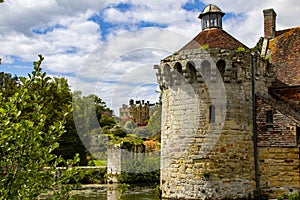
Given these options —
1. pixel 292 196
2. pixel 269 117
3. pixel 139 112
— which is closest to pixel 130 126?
pixel 139 112

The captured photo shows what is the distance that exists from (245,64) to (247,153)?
100.0 inches

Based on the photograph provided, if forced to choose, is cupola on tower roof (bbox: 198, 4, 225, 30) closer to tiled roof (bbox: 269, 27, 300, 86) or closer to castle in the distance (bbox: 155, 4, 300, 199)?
castle in the distance (bbox: 155, 4, 300, 199)

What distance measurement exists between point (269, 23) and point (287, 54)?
2.63m

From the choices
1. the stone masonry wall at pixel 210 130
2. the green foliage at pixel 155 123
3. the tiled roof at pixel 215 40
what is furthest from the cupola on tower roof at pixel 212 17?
the green foliage at pixel 155 123

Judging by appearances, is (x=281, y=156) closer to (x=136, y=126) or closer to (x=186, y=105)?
(x=186, y=105)

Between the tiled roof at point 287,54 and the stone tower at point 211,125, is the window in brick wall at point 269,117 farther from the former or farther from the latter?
the tiled roof at point 287,54


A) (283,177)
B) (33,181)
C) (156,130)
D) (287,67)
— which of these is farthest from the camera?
(156,130)

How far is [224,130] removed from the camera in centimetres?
1051

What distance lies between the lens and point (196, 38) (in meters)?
12.6

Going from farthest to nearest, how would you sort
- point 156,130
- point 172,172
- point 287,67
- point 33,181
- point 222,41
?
point 156,130
point 287,67
point 222,41
point 172,172
point 33,181

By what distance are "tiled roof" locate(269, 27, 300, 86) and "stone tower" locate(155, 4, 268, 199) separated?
164cm

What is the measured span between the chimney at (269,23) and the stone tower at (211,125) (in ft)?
15.2

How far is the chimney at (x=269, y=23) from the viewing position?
15.3 metres

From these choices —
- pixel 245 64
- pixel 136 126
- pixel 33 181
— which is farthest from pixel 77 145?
pixel 33 181
